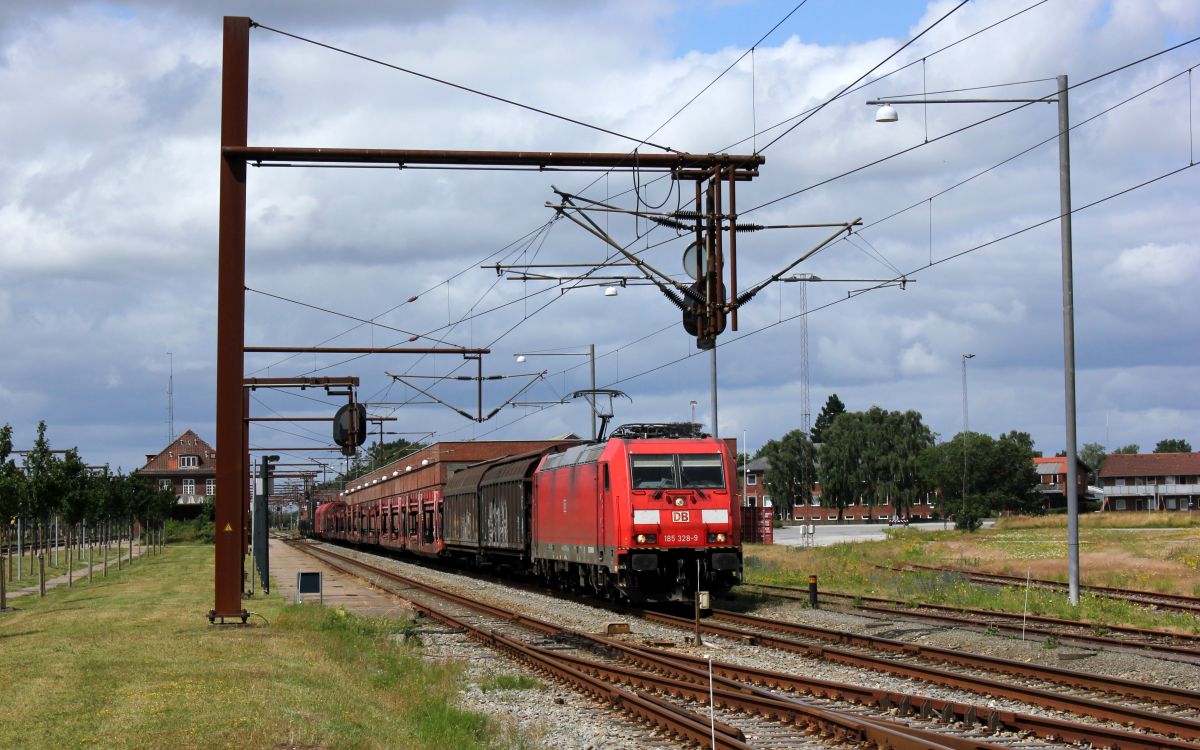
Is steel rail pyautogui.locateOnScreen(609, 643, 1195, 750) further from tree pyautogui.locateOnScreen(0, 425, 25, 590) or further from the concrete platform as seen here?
tree pyautogui.locateOnScreen(0, 425, 25, 590)

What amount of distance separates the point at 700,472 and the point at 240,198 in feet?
33.4

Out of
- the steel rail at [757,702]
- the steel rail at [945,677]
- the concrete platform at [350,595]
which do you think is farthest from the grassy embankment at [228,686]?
the steel rail at [945,677]

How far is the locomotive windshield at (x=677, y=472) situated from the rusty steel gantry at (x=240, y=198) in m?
7.38

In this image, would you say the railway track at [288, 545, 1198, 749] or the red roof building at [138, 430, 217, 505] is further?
the red roof building at [138, 430, 217, 505]

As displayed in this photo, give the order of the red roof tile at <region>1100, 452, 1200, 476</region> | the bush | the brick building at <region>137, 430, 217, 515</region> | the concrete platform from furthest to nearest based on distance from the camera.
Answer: the brick building at <region>137, 430, 217, 515</region> → the red roof tile at <region>1100, 452, 1200, 476</region> → the bush → the concrete platform

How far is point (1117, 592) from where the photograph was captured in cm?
2664

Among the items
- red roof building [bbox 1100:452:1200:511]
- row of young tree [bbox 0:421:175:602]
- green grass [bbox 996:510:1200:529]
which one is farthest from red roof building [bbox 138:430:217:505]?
red roof building [bbox 1100:452:1200:511]

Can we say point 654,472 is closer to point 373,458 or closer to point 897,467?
point 373,458

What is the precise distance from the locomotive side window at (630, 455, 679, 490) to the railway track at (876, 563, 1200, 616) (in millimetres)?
9088


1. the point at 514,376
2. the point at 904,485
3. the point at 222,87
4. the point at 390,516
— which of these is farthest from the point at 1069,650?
the point at 904,485

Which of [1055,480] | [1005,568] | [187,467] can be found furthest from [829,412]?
[1005,568]

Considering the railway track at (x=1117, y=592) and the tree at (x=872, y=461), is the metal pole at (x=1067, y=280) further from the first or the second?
the tree at (x=872, y=461)

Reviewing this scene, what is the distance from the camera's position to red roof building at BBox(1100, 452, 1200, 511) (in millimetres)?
131500

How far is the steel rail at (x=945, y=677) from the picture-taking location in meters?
10.7
